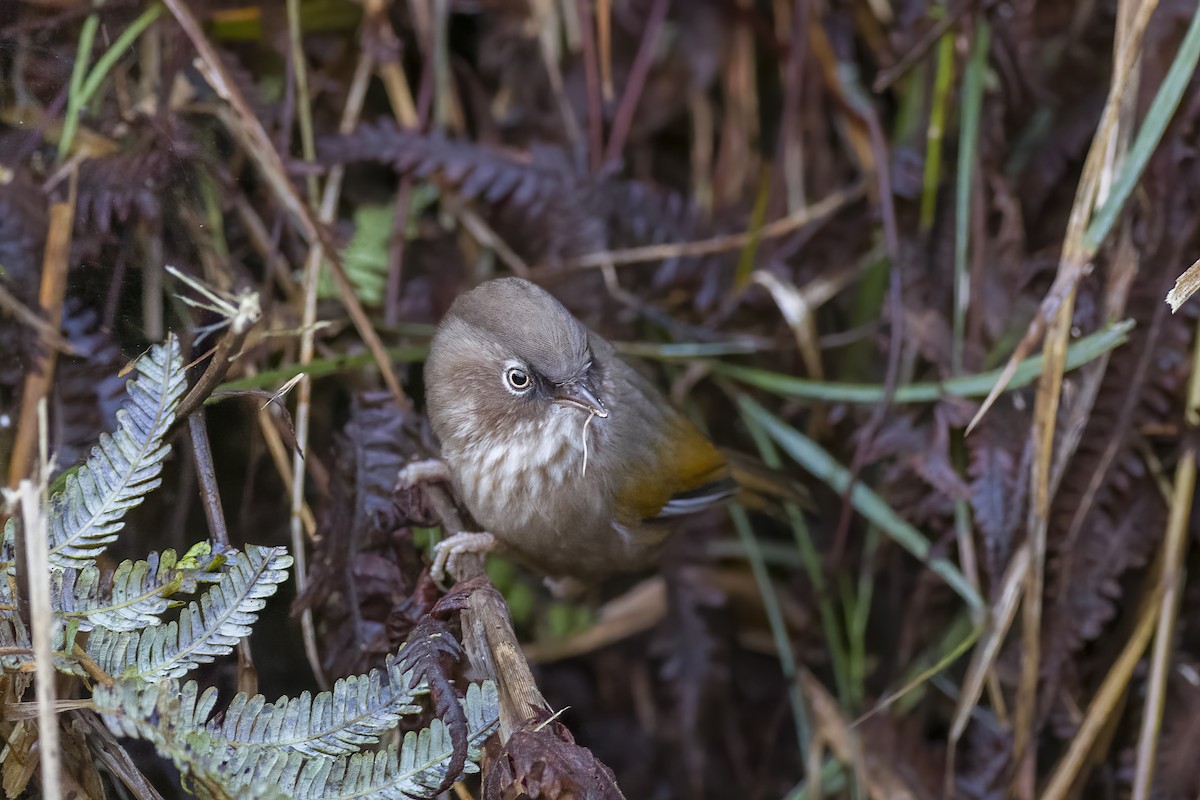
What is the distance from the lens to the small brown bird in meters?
2.64

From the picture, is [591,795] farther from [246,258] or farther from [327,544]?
[246,258]

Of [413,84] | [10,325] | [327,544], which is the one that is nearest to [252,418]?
[327,544]

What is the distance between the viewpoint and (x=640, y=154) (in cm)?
392

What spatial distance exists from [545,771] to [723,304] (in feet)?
7.01

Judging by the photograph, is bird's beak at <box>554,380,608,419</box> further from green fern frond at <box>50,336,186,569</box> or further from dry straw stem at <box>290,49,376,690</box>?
green fern frond at <box>50,336,186,569</box>

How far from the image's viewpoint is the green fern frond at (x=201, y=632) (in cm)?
188


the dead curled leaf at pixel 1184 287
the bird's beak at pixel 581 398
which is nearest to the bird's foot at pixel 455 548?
the bird's beak at pixel 581 398

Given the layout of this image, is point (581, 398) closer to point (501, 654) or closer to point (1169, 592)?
point (501, 654)

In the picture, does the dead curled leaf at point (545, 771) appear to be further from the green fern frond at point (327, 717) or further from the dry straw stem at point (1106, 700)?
the dry straw stem at point (1106, 700)

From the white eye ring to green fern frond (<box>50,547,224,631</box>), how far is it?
38.2 inches

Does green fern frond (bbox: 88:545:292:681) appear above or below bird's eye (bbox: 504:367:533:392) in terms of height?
below

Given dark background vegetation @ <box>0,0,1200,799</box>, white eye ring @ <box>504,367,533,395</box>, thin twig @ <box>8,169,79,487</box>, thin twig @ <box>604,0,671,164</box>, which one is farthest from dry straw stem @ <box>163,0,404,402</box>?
thin twig @ <box>604,0,671,164</box>

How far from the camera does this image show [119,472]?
194 centimetres

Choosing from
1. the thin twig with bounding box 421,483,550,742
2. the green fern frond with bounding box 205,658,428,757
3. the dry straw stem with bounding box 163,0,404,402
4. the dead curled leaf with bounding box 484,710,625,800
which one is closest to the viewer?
the dead curled leaf with bounding box 484,710,625,800
